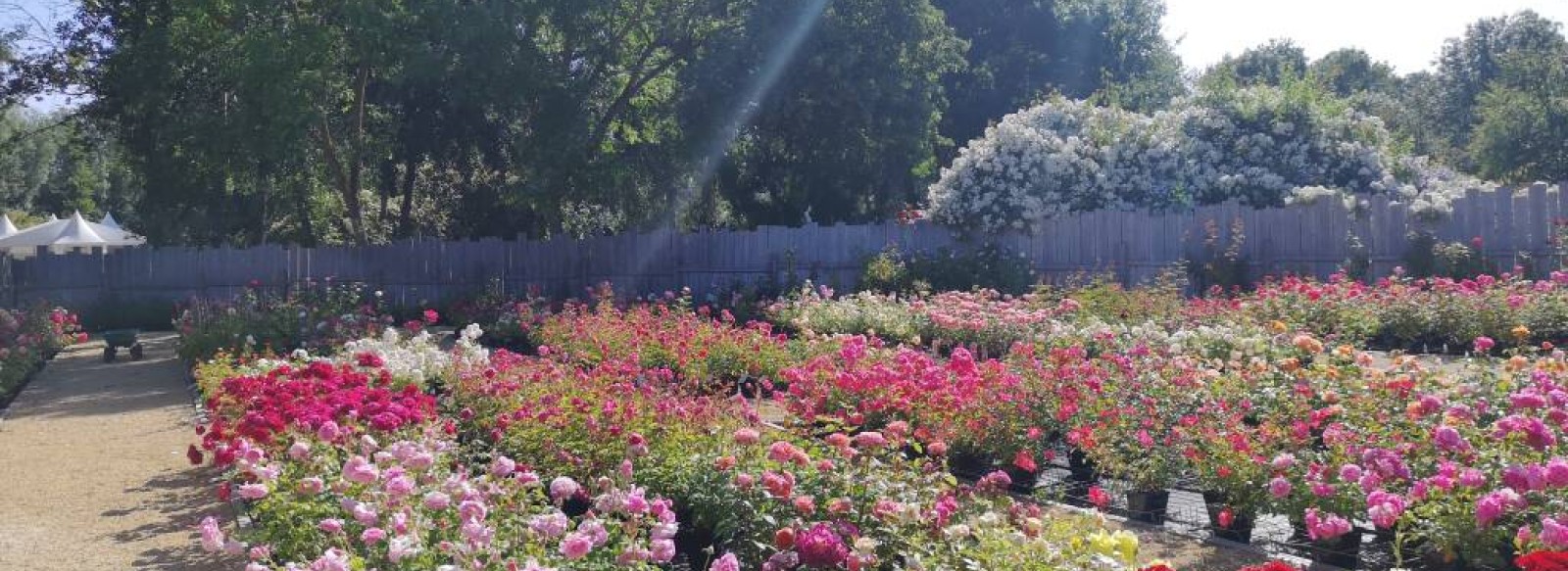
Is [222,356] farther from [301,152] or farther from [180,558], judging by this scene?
[301,152]

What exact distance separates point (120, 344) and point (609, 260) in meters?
8.60

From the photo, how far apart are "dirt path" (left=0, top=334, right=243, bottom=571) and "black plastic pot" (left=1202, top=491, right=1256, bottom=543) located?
177 inches

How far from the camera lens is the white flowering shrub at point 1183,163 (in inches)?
787

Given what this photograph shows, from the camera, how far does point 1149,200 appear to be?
68.3ft

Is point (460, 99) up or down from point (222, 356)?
up

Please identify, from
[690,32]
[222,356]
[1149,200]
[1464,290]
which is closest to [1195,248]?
[1149,200]

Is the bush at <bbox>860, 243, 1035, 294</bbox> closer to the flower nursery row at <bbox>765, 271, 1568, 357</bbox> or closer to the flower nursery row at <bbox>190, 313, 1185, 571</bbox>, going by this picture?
the flower nursery row at <bbox>765, 271, 1568, 357</bbox>

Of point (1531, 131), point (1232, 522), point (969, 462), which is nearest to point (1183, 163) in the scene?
point (969, 462)

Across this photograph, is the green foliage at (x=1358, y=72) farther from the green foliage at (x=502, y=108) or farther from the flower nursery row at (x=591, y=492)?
the flower nursery row at (x=591, y=492)

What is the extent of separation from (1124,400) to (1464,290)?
707 centimetres

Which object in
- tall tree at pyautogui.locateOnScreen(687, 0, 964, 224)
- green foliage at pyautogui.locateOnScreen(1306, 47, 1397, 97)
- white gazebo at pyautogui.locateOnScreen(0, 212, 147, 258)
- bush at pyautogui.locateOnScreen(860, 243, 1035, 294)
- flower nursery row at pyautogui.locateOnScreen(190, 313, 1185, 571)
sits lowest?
flower nursery row at pyautogui.locateOnScreen(190, 313, 1185, 571)

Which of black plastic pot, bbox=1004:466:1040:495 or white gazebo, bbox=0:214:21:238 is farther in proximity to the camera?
white gazebo, bbox=0:214:21:238

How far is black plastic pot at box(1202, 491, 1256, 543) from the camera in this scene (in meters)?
5.75

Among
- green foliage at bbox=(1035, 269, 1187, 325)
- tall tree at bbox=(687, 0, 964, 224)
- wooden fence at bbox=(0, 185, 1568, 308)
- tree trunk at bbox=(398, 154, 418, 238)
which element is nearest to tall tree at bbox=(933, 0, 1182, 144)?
tall tree at bbox=(687, 0, 964, 224)
